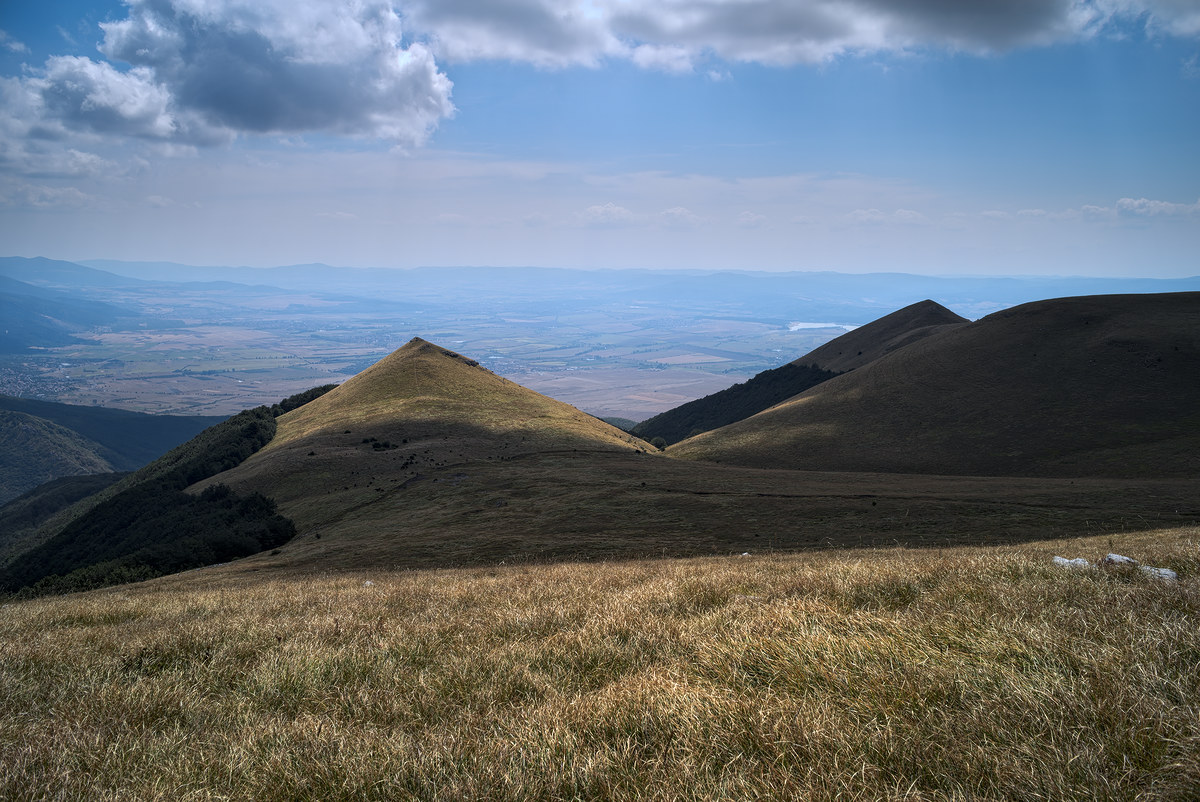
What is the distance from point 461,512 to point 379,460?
23.0 meters

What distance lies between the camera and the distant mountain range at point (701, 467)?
33.8m

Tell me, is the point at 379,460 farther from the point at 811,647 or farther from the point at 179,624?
the point at 811,647

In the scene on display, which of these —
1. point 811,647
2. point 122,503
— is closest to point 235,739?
point 811,647

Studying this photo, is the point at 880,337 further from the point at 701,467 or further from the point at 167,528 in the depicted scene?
the point at 167,528

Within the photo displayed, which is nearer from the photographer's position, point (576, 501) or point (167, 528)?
point (576, 501)

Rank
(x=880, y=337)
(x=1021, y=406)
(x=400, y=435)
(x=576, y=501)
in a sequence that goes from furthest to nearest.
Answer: (x=880, y=337) → (x=400, y=435) → (x=1021, y=406) → (x=576, y=501)

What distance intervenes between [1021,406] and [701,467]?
138ft

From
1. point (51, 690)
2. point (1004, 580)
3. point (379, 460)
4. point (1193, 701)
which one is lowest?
point (379, 460)

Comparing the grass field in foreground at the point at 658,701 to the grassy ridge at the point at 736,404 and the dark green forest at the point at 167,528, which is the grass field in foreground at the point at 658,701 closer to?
the dark green forest at the point at 167,528

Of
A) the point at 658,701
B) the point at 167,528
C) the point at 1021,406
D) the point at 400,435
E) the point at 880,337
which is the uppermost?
the point at 880,337

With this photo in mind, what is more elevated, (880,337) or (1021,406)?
(880,337)

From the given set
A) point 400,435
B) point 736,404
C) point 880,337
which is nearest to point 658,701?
point 400,435

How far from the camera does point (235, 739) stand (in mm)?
4656

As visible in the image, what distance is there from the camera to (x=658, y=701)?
14.8 feet
